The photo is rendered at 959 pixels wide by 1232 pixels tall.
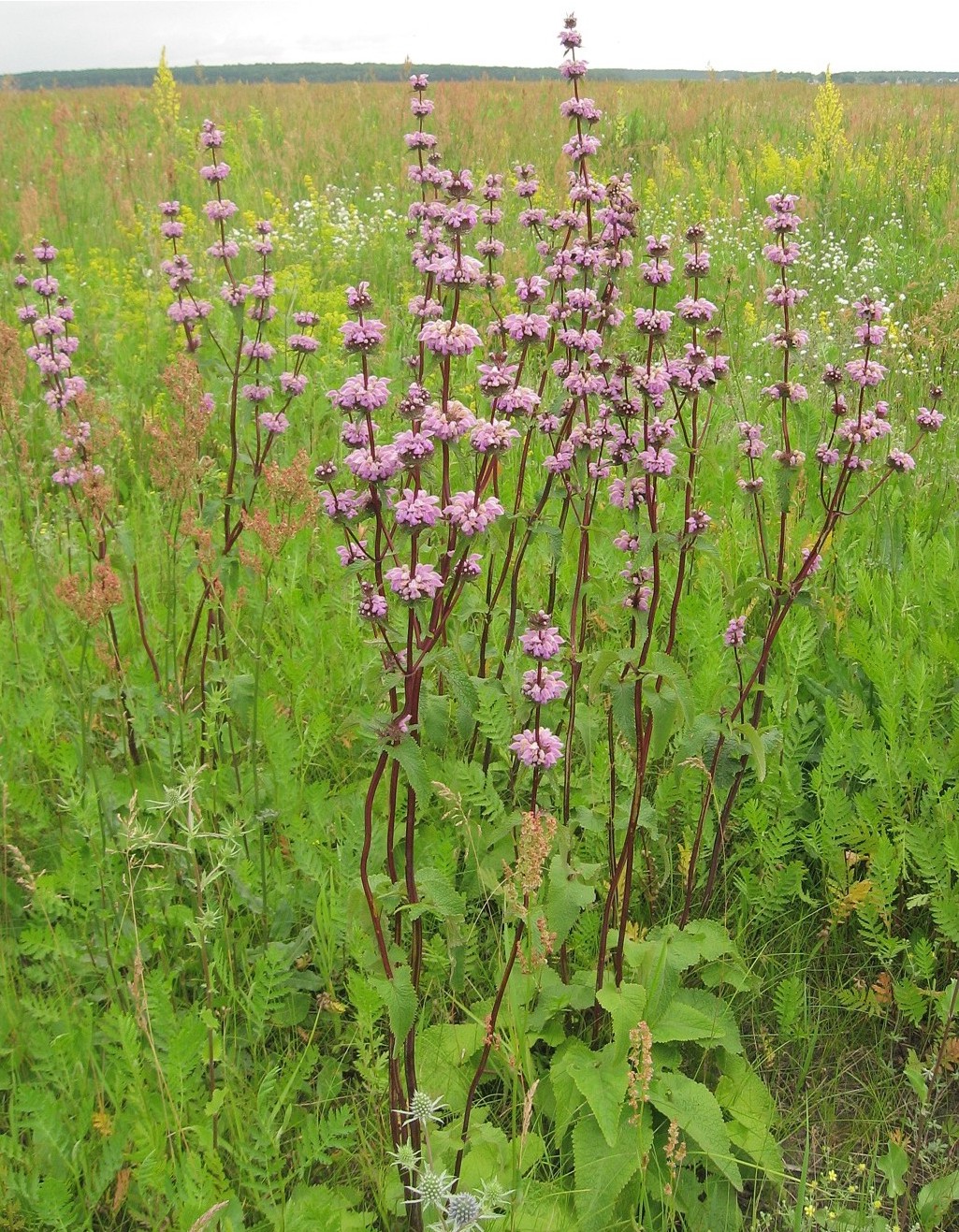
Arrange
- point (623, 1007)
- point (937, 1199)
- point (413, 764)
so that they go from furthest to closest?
point (623, 1007) → point (937, 1199) → point (413, 764)

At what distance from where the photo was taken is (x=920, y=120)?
11.9 meters

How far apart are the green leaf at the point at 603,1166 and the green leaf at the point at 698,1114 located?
0.07 meters

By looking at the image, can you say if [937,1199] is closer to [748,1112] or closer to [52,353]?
[748,1112]

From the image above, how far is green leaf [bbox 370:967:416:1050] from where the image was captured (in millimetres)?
1703

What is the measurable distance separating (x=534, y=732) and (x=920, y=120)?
42.2 feet

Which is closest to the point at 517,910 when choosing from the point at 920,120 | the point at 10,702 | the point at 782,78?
the point at 10,702

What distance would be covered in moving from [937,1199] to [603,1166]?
69cm

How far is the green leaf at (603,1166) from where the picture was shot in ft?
6.20

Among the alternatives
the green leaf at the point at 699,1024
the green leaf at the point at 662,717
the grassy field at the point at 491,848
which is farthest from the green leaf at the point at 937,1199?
the green leaf at the point at 662,717

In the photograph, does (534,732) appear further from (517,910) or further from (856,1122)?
(856,1122)

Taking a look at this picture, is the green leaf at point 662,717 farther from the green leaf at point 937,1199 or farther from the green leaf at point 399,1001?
the green leaf at point 937,1199

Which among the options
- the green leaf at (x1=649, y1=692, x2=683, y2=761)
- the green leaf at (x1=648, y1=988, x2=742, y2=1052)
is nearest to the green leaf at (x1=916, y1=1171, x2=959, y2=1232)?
the green leaf at (x1=648, y1=988, x2=742, y2=1052)

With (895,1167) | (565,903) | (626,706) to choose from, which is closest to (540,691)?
(626,706)

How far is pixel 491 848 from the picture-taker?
2.54 metres
